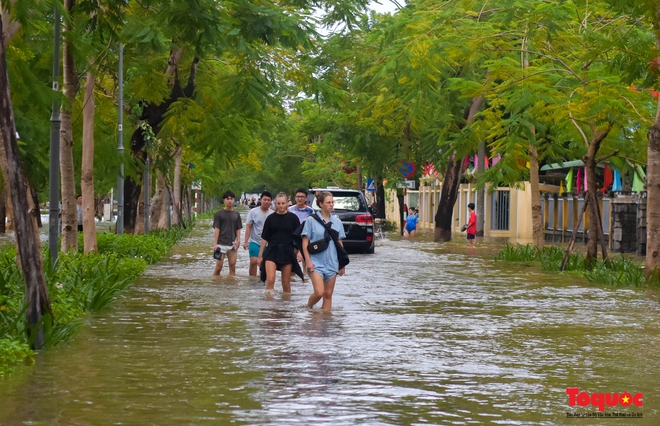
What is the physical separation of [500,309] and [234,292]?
4555 mm

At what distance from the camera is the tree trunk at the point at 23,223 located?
34.9 ft

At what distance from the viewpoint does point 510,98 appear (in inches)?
909

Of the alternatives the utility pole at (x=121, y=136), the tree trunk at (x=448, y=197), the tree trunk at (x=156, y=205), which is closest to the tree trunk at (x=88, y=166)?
the utility pole at (x=121, y=136)

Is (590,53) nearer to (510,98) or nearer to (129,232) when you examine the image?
(510,98)

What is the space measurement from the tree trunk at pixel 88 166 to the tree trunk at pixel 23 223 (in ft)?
35.0

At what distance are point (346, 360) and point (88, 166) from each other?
1227cm

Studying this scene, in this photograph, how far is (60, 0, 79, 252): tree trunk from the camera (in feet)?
64.3

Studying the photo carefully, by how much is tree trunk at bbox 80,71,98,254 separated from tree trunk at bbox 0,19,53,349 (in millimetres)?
10666

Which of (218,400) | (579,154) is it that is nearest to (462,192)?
(579,154)

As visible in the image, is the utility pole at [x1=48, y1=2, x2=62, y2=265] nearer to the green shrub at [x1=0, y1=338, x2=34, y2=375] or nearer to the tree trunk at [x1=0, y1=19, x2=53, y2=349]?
the tree trunk at [x1=0, y1=19, x2=53, y2=349]

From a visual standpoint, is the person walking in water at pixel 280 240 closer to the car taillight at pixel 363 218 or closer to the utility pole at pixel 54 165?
the utility pole at pixel 54 165

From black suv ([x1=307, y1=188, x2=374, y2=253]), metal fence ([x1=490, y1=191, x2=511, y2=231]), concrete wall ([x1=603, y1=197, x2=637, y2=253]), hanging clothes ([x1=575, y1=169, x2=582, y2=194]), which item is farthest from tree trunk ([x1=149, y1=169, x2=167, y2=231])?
metal fence ([x1=490, y1=191, x2=511, y2=231])

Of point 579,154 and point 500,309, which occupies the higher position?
point 579,154

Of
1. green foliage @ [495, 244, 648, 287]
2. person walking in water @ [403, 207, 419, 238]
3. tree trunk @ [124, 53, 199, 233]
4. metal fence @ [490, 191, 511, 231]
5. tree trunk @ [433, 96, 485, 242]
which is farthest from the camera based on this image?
metal fence @ [490, 191, 511, 231]
